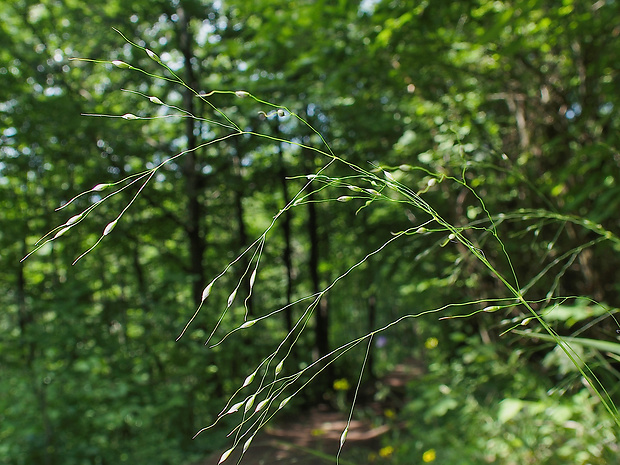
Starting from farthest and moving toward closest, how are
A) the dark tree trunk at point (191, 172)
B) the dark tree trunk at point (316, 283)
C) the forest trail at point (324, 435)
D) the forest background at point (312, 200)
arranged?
1. the dark tree trunk at point (316, 283)
2. the dark tree trunk at point (191, 172)
3. the forest trail at point (324, 435)
4. the forest background at point (312, 200)

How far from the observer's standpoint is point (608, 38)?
259 centimetres

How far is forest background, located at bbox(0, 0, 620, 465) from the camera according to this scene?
2.41 metres

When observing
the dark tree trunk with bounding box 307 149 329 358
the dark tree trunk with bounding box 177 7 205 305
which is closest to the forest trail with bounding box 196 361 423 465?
the dark tree trunk with bounding box 307 149 329 358

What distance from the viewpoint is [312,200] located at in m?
1.50

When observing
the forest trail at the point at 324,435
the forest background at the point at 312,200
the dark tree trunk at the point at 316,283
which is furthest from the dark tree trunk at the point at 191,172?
the dark tree trunk at the point at 316,283

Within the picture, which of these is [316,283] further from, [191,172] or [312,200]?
[312,200]

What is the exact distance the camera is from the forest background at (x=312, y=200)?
7.90 feet

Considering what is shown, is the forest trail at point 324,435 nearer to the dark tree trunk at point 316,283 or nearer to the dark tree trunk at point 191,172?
the dark tree trunk at point 316,283

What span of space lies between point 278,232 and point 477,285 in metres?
4.41

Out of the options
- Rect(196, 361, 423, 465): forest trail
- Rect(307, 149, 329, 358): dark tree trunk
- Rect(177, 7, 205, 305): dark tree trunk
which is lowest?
Rect(196, 361, 423, 465): forest trail

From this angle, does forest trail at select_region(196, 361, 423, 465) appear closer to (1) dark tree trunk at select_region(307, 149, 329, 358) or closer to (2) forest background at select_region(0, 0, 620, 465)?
(2) forest background at select_region(0, 0, 620, 465)

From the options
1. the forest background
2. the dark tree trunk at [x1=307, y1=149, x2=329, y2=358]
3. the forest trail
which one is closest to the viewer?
the forest background

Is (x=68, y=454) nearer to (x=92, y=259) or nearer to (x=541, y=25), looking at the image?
(x=92, y=259)

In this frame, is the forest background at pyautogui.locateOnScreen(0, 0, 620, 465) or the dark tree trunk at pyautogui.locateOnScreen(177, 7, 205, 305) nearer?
the forest background at pyautogui.locateOnScreen(0, 0, 620, 465)
